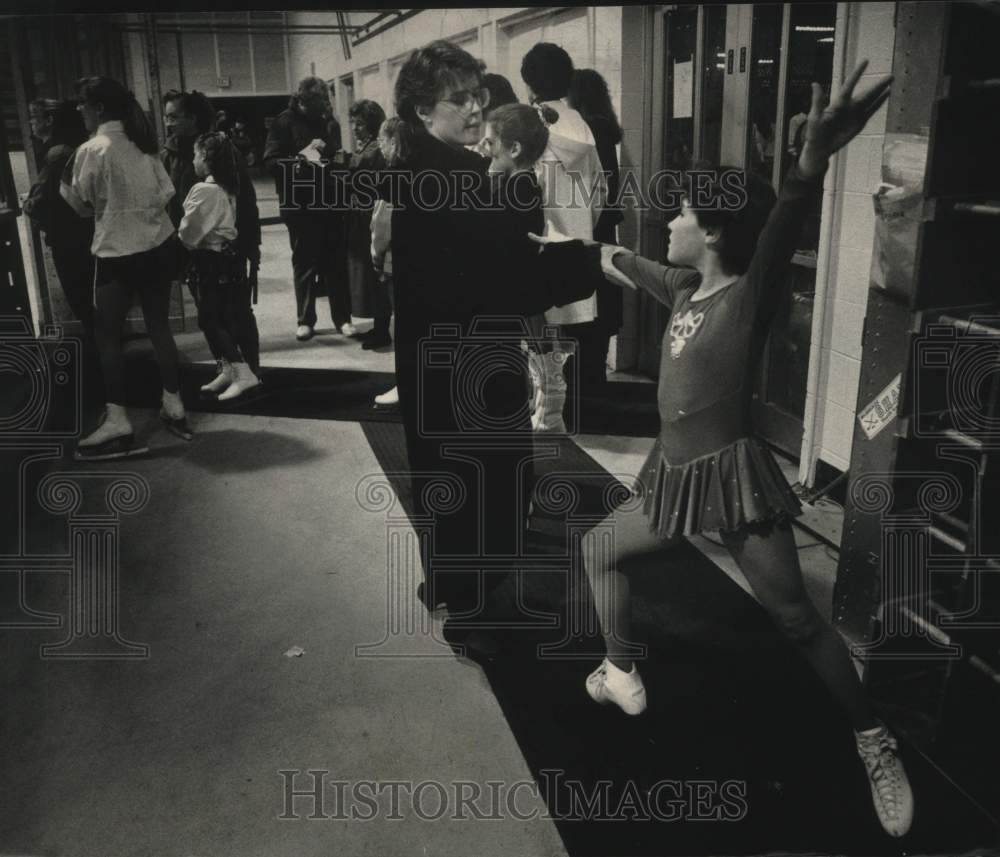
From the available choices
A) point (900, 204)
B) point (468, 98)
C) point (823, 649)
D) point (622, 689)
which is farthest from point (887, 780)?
point (468, 98)

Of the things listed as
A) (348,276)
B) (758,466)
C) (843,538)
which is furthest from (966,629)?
(348,276)

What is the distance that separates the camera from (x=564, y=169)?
1971 mm

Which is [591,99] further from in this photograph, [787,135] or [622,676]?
[622,676]

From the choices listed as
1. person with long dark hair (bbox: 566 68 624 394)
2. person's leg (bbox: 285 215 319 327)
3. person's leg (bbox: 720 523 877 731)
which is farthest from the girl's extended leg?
person's leg (bbox: 285 215 319 327)

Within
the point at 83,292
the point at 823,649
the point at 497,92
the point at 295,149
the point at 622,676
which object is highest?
the point at 497,92

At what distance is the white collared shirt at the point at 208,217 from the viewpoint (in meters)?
2.03

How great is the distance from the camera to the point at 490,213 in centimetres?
191

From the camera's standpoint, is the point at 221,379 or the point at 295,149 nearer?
the point at 295,149

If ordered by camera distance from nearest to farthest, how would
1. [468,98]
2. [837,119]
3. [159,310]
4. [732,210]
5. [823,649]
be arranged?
1. [837,119]
2. [732,210]
3. [823,649]
4. [468,98]
5. [159,310]

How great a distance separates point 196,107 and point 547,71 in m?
0.82

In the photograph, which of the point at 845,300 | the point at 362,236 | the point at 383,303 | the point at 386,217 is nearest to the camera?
the point at 386,217

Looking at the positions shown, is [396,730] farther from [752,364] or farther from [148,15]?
[148,15]

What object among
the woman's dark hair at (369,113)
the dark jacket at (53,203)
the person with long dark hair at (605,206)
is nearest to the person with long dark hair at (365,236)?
the woman's dark hair at (369,113)

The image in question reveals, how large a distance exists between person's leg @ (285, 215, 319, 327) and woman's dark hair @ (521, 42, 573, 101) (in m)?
0.63
